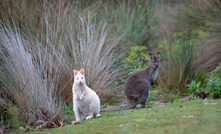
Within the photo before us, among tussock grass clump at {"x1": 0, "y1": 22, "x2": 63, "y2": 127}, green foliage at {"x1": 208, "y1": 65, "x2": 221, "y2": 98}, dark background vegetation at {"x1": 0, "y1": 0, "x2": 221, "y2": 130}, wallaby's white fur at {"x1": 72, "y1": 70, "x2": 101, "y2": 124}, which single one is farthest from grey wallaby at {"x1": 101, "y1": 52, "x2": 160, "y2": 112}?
tussock grass clump at {"x1": 0, "y1": 22, "x2": 63, "y2": 127}

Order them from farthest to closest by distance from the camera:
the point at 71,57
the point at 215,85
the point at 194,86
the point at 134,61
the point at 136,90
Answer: the point at 134,61
the point at 194,86
the point at 71,57
the point at 215,85
the point at 136,90

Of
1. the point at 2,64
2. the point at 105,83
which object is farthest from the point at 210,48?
the point at 2,64

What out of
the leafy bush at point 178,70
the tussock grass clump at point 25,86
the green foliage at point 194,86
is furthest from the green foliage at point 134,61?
the tussock grass clump at point 25,86

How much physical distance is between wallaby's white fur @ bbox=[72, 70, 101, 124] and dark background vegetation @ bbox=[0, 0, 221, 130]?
0.29 m

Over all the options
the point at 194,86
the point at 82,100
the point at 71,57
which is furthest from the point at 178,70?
the point at 82,100

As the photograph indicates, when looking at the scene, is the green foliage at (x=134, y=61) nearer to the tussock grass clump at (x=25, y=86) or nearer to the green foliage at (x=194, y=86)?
the green foliage at (x=194, y=86)

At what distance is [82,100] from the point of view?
16.0 feet

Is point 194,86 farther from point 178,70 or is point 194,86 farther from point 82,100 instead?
point 82,100

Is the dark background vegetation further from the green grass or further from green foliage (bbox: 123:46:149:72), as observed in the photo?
the green grass

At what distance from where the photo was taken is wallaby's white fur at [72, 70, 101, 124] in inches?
191

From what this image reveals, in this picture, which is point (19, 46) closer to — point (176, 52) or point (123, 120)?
point (123, 120)

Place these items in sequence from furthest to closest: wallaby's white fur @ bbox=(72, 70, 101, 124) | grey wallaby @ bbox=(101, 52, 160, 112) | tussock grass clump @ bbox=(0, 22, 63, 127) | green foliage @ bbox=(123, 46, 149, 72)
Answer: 1. green foliage @ bbox=(123, 46, 149, 72)
2. grey wallaby @ bbox=(101, 52, 160, 112)
3. wallaby's white fur @ bbox=(72, 70, 101, 124)
4. tussock grass clump @ bbox=(0, 22, 63, 127)

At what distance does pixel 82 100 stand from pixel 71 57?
6.02 feet

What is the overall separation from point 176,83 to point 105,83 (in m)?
1.81
